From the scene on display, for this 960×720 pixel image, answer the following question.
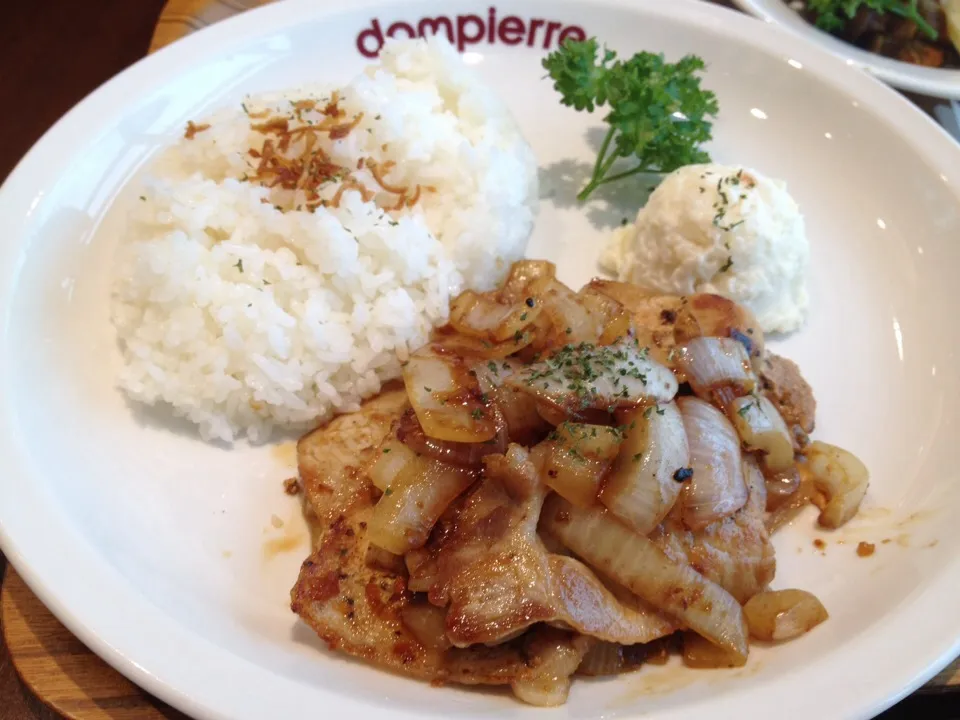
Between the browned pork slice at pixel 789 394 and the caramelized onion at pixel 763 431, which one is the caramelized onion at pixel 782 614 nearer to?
the caramelized onion at pixel 763 431

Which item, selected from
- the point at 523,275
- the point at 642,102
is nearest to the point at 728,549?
the point at 523,275

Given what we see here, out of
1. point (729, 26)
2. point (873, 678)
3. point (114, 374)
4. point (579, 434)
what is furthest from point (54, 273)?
point (729, 26)

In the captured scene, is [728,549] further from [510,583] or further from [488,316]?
[488,316]

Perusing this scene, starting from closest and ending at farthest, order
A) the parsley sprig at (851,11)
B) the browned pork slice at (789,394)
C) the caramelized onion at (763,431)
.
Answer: the caramelized onion at (763,431), the browned pork slice at (789,394), the parsley sprig at (851,11)

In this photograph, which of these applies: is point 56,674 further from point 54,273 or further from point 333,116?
point 333,116

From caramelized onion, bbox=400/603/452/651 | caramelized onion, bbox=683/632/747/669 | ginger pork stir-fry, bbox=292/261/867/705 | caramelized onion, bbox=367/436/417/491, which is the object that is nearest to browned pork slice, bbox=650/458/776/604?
ginger pork stir-fry, bbox=292/261/867/705

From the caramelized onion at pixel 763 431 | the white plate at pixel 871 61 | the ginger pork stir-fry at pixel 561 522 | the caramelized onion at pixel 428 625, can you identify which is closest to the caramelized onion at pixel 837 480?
the ginger pork stir-fry at pixel 561 522

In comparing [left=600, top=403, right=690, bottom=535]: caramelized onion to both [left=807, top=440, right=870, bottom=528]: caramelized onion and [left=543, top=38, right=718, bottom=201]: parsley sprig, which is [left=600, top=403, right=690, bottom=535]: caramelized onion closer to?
[left=807, top=440, right=870, bottom=528]: caramelized onion
